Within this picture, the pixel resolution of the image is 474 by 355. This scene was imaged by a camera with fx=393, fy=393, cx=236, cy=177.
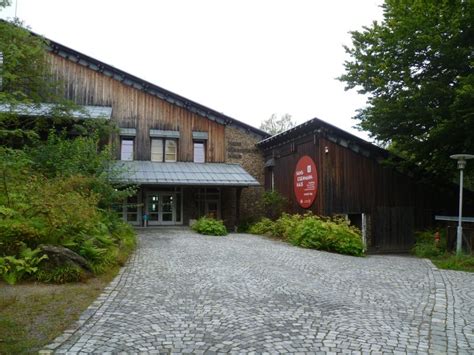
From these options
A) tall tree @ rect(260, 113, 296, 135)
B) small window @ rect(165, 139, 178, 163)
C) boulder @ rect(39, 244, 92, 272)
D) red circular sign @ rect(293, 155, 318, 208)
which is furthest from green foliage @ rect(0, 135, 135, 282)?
tall tree @ rect(260, 113, 296, 135)

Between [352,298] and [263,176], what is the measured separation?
55.7 feet

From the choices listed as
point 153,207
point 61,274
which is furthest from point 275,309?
point 153,207

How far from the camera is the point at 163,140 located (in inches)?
886

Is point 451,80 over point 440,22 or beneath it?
beneath

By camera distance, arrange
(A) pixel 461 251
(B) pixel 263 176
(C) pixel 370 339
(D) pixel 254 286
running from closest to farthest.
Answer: (C) pixel 370 339, (D) pixel 254 286, (A) pixel 461 251, (B) pixel 263 176

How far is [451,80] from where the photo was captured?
14477 millimetres

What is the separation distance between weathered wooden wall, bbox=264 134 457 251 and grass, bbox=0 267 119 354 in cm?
1178

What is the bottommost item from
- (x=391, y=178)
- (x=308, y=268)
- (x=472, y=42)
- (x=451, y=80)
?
(x=308, y=268)

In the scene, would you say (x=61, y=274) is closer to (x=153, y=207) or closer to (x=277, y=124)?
(x=153, y=207)

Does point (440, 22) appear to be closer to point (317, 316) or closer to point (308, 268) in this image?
point (308, 268)

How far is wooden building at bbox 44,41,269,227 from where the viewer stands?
21.5 m

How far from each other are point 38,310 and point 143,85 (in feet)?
59.8

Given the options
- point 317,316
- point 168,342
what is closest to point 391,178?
point 317,316

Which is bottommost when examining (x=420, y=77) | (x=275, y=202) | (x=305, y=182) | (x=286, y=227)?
(x=286, y=227)
